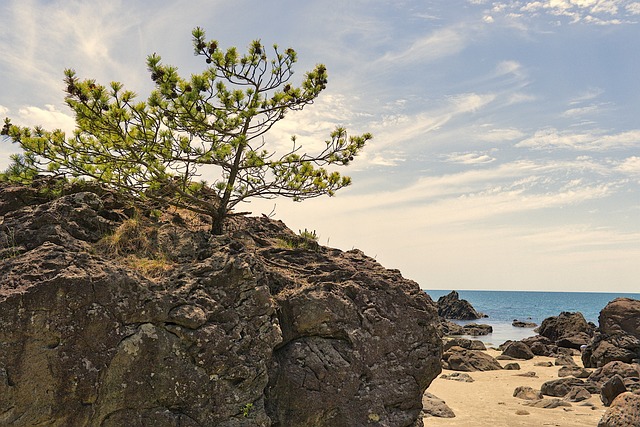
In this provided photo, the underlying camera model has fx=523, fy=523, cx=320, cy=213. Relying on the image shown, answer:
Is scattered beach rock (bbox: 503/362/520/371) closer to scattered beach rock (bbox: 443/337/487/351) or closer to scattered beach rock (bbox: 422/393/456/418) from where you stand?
scattered beach rock (bbox: 443/337/487/351)

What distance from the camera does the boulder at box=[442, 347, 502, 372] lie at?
25.2 metres

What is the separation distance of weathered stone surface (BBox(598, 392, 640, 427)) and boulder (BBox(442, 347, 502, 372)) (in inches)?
525

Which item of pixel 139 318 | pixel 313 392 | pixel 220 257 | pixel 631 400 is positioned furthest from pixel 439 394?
pixel 139 318

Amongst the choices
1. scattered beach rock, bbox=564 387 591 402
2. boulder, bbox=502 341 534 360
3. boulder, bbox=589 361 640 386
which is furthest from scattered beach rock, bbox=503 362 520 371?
scattered beach rock, bbox=564 387 591 402

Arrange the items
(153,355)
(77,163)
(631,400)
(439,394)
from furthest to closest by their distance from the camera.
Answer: (439,394) < (631,400) < (77,163) < (153,355)

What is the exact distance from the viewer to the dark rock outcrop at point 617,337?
25.7m

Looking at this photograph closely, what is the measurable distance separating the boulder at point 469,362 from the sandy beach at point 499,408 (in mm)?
1800

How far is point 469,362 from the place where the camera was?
2569 centimetres

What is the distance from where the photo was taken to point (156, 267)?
8367 millimetres

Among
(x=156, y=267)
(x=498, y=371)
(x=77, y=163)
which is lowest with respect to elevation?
(x=498, y=371)

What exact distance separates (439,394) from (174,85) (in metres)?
13.7

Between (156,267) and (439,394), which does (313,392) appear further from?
(439,394)

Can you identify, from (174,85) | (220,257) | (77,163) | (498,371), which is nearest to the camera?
(220,257)

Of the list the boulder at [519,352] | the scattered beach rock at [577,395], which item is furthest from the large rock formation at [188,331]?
the boulder at [519,352]
